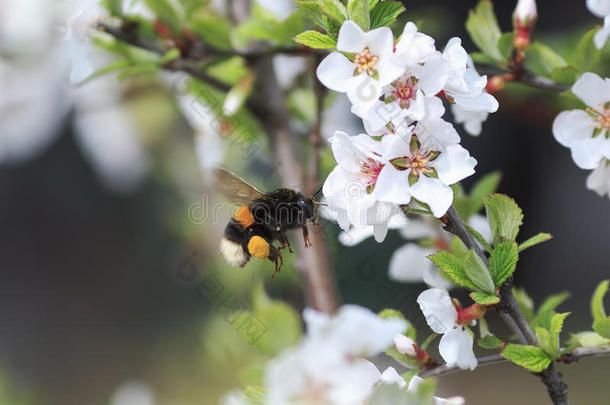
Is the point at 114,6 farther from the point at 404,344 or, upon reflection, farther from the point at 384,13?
the point at 404,344

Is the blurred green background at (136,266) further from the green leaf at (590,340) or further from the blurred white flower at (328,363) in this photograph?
the blurred white flower at (328,363)

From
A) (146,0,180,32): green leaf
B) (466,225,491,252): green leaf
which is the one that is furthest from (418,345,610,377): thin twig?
(146,0,180,32): green leaf

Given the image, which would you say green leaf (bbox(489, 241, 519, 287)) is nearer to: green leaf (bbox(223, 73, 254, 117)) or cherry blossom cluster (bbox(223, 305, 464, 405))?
cherry blossom cluster (bbox(223, 305, 464, 405))

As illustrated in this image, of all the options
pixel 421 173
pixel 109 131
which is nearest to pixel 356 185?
pixel 421 173

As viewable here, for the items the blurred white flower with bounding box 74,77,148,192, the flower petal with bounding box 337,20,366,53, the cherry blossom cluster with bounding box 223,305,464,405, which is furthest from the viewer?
the blurred white flower with bounding box 74,77,148,192

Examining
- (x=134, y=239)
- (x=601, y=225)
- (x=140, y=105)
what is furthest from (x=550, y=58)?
(x=134, y=239)
